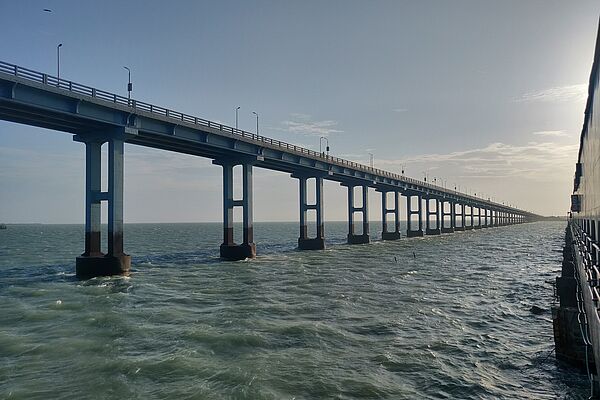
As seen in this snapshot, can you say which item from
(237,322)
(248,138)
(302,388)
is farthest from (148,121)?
(302,388)

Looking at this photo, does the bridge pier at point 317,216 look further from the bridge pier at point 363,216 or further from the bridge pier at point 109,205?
the bridge pier at point 109,205

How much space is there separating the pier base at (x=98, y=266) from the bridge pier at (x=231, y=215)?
1759 cm

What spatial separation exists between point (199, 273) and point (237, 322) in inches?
863

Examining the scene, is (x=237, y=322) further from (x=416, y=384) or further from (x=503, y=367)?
(x=503, y=367)

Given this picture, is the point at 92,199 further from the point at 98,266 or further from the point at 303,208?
the point at 303,208

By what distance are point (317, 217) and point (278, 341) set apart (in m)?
60.7

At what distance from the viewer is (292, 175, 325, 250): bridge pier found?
246 ft

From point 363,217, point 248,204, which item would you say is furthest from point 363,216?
point 248,204

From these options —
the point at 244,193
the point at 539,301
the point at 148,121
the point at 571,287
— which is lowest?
the point at 539,301

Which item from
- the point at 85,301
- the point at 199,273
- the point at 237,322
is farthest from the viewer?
the point at 199,273

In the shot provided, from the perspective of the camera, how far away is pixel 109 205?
41.6 m

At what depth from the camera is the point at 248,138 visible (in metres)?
57.4

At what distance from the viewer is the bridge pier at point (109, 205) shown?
39594mm

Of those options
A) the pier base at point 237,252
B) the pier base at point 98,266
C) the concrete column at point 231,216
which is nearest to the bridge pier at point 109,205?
the pier base at point 98,266
